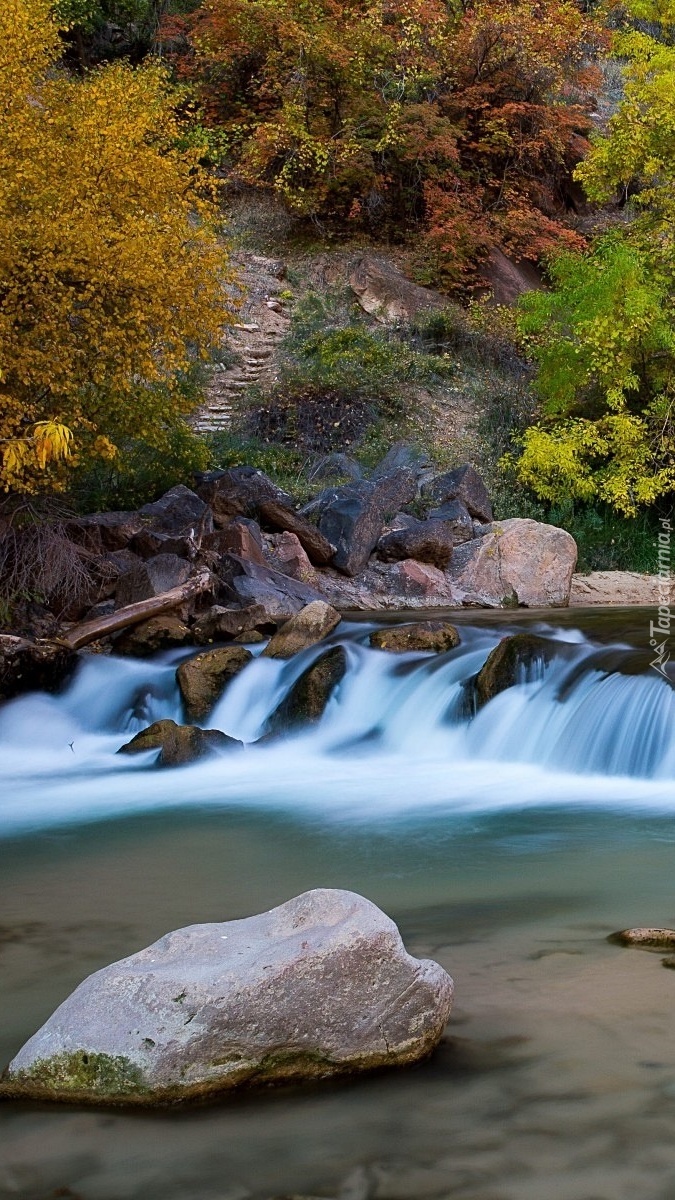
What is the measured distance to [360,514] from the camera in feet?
55.4

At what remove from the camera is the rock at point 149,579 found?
44.7 ft

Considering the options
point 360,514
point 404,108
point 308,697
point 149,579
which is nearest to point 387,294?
point 404,108

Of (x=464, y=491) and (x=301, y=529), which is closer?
(x=301, y=529)

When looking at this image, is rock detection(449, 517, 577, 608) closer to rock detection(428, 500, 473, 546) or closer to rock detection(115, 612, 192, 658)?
rock detection(428, 500, 473, 546)

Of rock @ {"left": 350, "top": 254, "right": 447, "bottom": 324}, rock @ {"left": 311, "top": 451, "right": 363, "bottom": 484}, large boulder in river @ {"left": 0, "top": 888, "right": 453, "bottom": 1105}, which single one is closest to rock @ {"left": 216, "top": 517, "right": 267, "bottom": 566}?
rock @ {"left": 311, "top": 451, "right": 363, "bottom": 484}

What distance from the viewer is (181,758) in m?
10.1

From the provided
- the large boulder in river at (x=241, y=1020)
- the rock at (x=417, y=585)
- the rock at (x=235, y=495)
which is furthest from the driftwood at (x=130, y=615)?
the large boulder in river at (x=241, y=1020)

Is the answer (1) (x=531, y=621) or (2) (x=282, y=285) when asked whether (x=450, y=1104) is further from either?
(2) (x=282, y=285)

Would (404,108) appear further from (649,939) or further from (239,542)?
(649,939)

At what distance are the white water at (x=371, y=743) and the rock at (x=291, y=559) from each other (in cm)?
351

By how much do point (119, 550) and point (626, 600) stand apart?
24.8ft

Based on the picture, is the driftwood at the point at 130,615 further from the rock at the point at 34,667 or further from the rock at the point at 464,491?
the rock at the point at 464,491

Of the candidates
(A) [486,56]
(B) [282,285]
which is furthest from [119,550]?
(A) [486,56]

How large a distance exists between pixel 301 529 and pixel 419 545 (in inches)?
67.3
